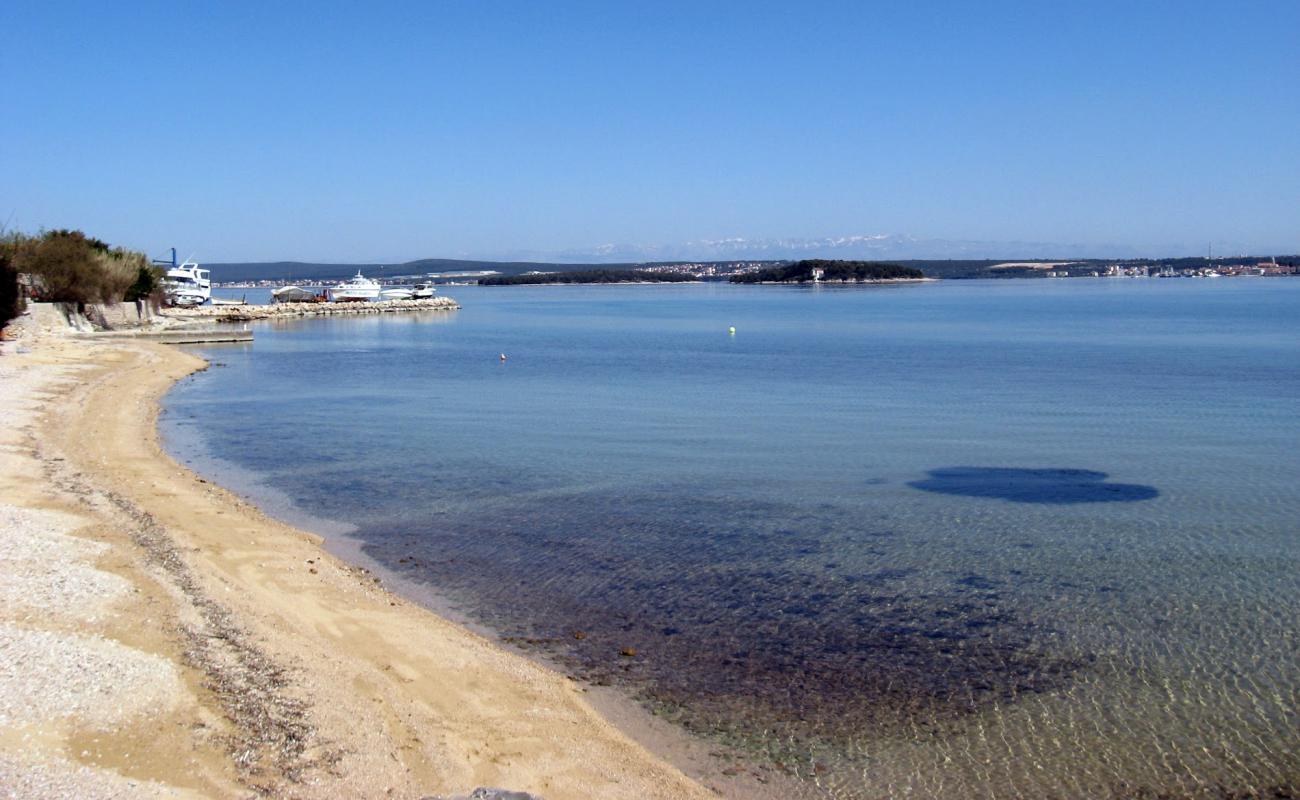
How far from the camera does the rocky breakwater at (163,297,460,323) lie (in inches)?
2958

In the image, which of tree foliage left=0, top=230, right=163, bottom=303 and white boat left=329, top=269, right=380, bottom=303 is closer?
tree foliage left=0, top=230, right=163, bottom=303

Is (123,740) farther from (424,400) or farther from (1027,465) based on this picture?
(424,400)

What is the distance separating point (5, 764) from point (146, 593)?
4002 mm

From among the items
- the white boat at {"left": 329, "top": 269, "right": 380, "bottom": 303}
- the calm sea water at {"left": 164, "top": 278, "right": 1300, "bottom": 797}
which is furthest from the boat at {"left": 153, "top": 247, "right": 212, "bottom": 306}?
the calm sea water at {"left": 164, "top": 278, "right": 1300, "bottom": 797}

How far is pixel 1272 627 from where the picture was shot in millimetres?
10367

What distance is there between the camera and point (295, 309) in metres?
94.6

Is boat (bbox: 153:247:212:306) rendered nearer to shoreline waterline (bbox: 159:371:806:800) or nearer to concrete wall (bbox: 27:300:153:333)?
concrete wall (bbox: 27:300:153:333)

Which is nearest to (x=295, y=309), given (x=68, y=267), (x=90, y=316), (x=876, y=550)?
(x=90, y=316)

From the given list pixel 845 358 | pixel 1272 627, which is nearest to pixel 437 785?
pixel 1272 627

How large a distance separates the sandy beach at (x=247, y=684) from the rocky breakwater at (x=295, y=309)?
6370 cm

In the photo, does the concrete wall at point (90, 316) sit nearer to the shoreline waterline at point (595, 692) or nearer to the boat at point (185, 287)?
the boat at point (185, 287)

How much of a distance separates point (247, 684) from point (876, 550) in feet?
25.6

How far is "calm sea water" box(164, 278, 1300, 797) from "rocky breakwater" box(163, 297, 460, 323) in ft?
148

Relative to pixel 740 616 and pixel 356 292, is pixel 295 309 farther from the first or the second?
pixel 740 616
